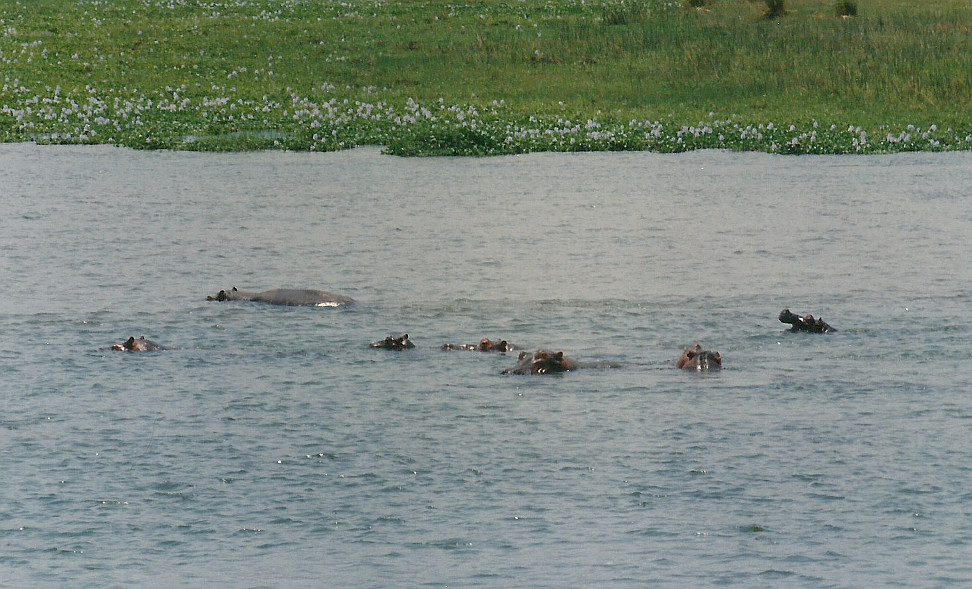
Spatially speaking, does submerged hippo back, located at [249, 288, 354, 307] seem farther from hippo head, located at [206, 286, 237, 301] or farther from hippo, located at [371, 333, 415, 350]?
hippo, located at [371, 333, 415, 350]

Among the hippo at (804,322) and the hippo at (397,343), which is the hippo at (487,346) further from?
the hippo at (804,322)

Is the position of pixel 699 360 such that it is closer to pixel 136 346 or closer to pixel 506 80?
pixel 136 346

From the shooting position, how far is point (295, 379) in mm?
15203

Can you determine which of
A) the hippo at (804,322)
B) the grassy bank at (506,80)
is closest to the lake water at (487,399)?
the hippo at (804,322)

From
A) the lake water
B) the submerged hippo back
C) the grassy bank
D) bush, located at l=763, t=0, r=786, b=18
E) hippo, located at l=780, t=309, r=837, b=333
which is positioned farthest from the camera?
bush, located at l=763, t=0, r=786, b=18

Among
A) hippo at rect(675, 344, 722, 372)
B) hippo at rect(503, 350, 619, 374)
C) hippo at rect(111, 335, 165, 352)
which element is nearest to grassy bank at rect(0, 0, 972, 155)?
hippo at rect(111, 335, 165, 352)

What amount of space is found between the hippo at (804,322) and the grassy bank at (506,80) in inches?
701

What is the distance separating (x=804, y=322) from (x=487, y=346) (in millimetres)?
3560

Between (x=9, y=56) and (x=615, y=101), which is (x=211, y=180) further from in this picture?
(x=9, y=56)

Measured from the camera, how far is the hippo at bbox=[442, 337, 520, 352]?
53.6 ft

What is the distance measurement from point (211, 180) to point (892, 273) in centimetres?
1513

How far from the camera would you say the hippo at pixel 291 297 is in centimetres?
1894

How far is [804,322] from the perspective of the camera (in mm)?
17094

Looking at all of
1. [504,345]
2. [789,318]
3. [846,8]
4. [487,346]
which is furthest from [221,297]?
[846,8]
